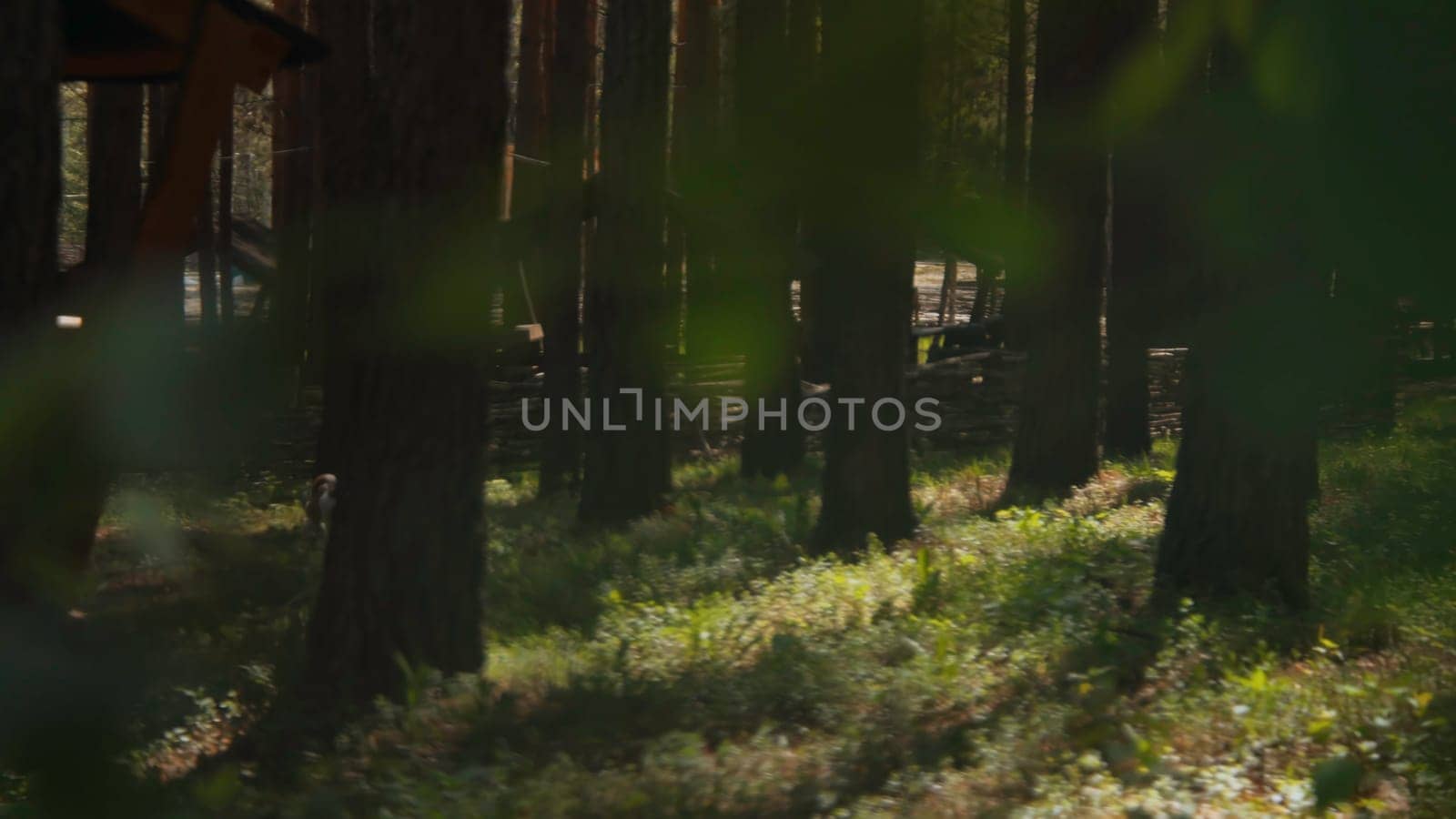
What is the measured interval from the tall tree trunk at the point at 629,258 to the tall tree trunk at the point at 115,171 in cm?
402

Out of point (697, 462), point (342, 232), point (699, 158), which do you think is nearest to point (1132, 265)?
point (699, 158)

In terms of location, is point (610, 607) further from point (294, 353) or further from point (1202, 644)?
point (294, 353)

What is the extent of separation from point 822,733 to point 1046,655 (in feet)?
5.71

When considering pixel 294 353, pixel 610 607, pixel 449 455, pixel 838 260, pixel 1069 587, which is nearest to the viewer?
pixel 449 455

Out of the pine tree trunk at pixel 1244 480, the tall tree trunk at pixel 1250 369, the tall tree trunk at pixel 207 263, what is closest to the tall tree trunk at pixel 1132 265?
the tall tree trunk at pixel 1250 369

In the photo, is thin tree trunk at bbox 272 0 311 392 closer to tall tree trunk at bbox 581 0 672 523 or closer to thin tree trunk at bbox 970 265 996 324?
tall tree trunk at bbox 581 0 672 523

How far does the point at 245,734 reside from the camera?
692 cm

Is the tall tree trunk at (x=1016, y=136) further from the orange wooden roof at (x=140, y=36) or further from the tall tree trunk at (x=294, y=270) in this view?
the orange wooden roof at (x=140, y=36)

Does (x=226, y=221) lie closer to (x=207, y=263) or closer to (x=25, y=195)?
(x=207, y=263)

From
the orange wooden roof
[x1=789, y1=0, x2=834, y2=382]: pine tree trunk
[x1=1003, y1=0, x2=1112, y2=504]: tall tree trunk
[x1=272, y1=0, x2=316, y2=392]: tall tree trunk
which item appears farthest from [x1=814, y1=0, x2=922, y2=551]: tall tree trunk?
[x1=272, y1=0, x2=316, y2=392]: tall tree trunk

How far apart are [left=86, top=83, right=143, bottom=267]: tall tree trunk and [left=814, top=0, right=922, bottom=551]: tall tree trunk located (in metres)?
5.98

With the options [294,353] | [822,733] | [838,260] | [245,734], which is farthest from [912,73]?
[294,353]

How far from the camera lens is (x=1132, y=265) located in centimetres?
1920

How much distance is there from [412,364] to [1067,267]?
8790 millimetres
